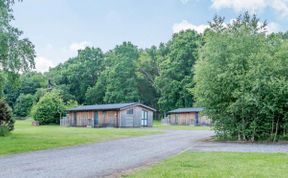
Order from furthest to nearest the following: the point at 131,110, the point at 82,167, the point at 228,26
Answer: the point at 131,110
the point at 228,26
the point at 82,167

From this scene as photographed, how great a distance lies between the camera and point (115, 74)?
62.8m

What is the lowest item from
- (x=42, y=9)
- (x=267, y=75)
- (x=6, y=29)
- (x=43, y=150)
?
(x=43, y=150)

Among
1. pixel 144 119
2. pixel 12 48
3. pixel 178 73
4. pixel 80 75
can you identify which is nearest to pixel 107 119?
pixel 144 119

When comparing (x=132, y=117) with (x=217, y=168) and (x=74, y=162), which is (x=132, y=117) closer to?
(x=74, y=162)

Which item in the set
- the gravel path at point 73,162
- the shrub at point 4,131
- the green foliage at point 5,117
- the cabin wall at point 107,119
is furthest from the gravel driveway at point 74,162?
the cabin wall at point 107,119

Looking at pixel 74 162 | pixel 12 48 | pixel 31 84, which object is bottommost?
pixel 74 162

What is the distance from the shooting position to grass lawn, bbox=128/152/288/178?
824cm

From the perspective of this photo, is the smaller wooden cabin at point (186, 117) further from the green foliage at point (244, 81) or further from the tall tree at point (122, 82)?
the green foliage at point (244, 81)

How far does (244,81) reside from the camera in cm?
1861

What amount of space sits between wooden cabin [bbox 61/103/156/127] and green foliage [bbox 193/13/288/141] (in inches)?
705

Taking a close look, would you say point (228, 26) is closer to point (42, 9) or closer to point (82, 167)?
point (42, 9)

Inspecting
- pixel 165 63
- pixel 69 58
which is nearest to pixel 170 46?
pixel 165 63

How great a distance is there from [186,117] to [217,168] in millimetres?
38051

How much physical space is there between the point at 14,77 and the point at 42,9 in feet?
24.1
